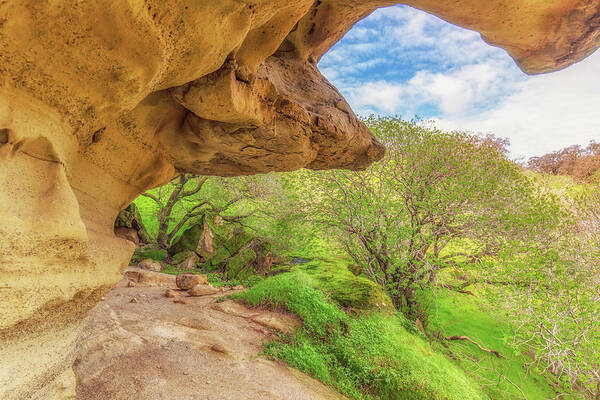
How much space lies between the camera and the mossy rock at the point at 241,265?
11.8 meters

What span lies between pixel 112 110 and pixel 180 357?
384 centimetres

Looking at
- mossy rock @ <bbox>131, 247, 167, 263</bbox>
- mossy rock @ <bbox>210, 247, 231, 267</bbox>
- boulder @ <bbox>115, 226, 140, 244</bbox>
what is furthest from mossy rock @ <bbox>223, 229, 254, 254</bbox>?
boulder @ <bbox>115, 226, 140, 244</bbox>

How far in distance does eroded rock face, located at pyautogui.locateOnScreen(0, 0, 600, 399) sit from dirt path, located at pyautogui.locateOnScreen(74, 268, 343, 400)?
0.91 m

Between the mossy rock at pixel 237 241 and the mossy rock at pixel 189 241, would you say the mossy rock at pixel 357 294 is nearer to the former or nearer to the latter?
the mossy rock at pixel 237 241

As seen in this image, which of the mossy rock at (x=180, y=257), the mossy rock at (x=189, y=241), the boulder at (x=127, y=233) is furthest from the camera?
the mossy rock at (x=189, y=241)

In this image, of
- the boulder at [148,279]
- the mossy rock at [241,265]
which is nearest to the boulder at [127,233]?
the boulder at [148,279]

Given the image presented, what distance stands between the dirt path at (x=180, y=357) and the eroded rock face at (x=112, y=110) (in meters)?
0.91

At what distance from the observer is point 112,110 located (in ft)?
7.66

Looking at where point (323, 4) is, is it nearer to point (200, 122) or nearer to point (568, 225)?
point (200, 122)

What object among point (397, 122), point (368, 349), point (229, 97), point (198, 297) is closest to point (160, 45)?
point (229, 97)

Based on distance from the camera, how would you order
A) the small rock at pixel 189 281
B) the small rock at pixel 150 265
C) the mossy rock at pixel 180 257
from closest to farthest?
the small rock at pixel 189 281
the small rock at pixel 150 265
the mossy rock at pixel 180 257

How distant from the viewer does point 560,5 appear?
3.09 metres

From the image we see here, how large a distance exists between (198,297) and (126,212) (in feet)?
21.2

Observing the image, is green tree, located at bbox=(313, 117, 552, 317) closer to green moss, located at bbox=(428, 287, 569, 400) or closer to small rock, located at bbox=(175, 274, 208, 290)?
green moss, located at bbox=(428, 287, 569, 400)
